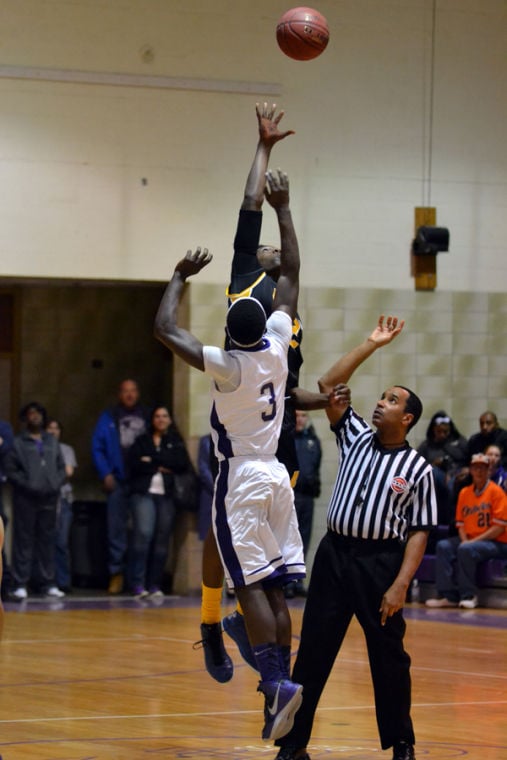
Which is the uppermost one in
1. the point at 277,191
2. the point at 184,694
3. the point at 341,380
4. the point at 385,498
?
the point at 277,191

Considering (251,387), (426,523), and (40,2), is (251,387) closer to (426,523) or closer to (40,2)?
(426,523)

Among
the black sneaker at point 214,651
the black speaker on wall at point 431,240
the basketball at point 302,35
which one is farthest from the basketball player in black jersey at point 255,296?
the black speaker on wall at point 431,240

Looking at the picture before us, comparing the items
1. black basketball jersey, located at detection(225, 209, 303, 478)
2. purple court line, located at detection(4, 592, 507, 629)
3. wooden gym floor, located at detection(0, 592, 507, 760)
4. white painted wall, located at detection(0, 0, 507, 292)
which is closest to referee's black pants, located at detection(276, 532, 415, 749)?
wooden gym floor, located at detection(0, 592, 507, 760)

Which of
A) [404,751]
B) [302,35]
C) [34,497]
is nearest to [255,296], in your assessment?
[302,35]

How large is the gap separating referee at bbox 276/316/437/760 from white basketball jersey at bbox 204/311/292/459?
462mm

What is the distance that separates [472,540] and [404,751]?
763 cm

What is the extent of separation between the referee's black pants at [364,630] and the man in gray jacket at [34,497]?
8.13m

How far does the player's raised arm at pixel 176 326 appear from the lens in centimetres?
612

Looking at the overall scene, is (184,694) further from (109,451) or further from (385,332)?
(109,451)

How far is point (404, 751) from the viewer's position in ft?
20.1

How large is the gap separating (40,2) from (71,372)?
4825mm

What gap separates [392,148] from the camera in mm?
15539

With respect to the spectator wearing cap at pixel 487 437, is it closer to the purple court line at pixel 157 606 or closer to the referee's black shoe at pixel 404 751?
the purple court line at pixel 157 606

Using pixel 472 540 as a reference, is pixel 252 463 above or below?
above
